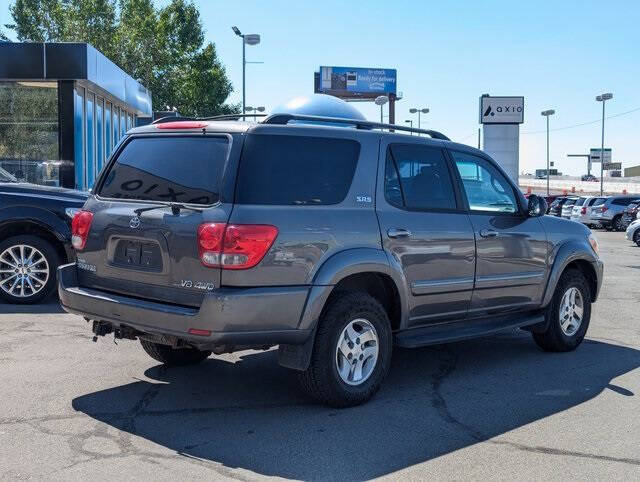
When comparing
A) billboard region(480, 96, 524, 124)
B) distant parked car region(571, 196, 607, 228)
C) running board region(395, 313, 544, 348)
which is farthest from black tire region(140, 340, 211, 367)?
billboard region(480, 96, 524, 124)

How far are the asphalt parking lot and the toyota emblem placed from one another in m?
1.25

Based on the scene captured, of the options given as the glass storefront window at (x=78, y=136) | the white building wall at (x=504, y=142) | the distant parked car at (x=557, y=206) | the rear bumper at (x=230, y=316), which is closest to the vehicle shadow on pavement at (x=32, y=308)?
the rear bumper at (x=230, y=316)

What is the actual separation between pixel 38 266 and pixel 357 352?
208 inches

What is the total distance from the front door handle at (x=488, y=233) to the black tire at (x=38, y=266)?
5258mm

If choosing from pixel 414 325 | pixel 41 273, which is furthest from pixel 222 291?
pixel 41 273

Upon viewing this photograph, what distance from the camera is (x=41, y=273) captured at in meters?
9.27

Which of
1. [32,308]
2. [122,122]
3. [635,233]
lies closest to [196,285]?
[32,308]

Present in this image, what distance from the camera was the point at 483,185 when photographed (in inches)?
261

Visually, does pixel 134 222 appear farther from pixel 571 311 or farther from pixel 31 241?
pixel 31 241

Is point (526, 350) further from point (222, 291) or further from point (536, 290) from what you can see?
point (222, 291)

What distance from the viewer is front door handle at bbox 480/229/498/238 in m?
6.33

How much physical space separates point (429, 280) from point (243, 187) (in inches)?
69.1

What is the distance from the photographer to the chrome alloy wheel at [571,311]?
7324mm

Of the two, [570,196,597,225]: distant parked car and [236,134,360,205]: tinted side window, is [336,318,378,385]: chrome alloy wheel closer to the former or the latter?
[236,134,360,205]: tinted side window
